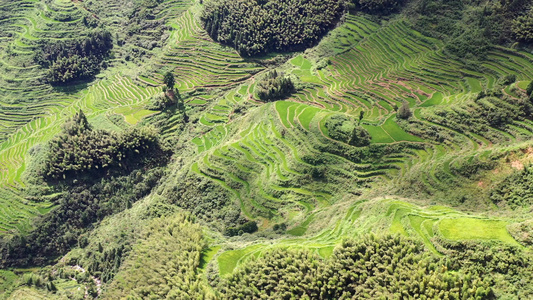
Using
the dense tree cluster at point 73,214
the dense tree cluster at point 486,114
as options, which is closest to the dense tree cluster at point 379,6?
the dense tree cluster at point 486,114

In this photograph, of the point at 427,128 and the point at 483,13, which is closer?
the point at 427,128

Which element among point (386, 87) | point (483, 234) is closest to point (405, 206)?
point (483, 234)

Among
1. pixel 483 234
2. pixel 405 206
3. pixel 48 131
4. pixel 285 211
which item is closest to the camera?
pixel 483 234

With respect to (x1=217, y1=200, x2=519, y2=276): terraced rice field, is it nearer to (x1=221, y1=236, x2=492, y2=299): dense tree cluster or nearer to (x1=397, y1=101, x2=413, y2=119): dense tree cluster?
(x1=221, y1=236, x2=492, y2=299): dense tree cluster

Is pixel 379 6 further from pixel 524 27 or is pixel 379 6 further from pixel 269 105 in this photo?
pixel 269 105

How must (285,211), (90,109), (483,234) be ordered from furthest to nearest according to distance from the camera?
(90,109) → (285,211) → (483,234)

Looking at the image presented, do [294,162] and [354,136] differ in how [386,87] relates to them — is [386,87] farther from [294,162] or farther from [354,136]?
[294,162]

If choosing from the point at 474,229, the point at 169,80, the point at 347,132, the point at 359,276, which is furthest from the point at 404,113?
the point at 169,80
